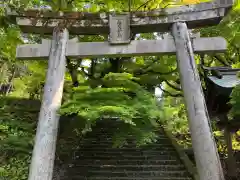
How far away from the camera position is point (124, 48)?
217 inches

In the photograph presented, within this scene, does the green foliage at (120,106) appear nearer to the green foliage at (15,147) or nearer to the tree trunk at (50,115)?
the tree trunk at (50,115)

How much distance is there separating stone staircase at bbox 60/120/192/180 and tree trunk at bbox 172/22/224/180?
1.53m

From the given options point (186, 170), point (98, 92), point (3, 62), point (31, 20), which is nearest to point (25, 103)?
point (3, 62)

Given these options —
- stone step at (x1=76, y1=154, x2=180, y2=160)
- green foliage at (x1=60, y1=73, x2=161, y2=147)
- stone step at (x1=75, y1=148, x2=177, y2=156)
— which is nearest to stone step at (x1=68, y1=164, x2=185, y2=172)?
stone step at (x1=76, y1=154, x2=180, y2=160)

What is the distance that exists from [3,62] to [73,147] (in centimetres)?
549

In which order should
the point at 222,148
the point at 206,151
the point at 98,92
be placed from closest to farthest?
the point at 206,151 < the point at 98,92 < the point at 222,148

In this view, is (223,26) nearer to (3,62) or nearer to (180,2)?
(180,2)

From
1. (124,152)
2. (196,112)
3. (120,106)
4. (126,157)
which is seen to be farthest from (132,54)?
(124,152)

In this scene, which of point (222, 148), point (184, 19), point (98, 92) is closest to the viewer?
point (98, 92)

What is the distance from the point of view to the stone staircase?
19.7 ft

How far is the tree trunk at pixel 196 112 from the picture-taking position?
4445mm

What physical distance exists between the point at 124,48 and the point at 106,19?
2.54ft

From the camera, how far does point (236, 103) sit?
5.55 m

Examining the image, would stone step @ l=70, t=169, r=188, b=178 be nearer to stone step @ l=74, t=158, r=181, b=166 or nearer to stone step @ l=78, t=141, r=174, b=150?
stone step @ l=74, t=158, r=181, b=166
